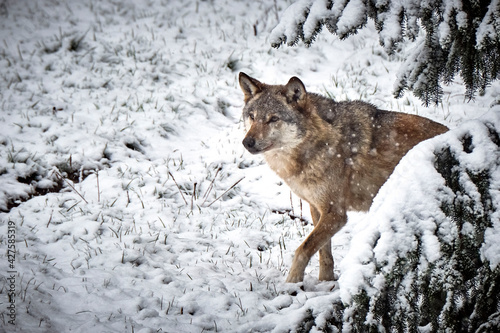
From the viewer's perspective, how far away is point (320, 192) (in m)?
4.34

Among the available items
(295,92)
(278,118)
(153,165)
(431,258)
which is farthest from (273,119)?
(431,258)

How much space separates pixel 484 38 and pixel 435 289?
4.77 ft

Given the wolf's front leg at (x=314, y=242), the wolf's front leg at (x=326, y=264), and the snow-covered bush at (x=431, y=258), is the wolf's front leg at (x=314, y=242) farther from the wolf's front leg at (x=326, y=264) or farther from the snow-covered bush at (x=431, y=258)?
the snow-covered bush at (x=431, y=258)

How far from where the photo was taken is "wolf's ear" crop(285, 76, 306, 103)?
15.3ft

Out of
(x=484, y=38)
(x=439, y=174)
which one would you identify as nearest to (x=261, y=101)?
(x=484, y=38)

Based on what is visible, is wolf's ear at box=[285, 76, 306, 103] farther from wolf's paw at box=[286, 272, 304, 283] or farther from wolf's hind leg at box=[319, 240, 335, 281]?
wolf's paw at box=[286, 272, 304, 283]

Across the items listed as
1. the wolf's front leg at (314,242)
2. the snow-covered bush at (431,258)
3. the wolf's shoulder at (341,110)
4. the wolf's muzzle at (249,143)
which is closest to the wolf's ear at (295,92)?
the wolf's shoulder at (341,110)

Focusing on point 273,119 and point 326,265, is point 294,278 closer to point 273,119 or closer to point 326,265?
point 326,265

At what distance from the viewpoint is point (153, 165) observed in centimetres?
645

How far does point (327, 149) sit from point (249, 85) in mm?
1374

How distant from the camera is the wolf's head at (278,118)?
4570 millimetres

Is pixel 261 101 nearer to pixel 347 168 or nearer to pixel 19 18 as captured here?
pixel 347 168

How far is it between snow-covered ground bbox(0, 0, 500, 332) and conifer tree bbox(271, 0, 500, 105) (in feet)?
5.33

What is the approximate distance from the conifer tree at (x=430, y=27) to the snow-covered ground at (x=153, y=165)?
1.62 m
